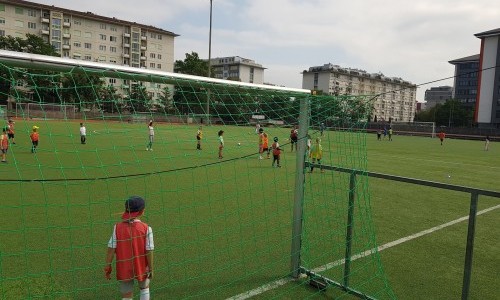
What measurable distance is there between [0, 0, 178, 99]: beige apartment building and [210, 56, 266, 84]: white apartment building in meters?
41.9

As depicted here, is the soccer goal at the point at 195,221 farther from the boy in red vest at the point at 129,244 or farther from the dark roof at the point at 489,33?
the dark roof at the point at 489,33

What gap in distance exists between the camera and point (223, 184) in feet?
39.0

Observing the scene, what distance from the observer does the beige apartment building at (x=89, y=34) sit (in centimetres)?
7256

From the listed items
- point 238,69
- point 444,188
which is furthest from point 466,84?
point 444,188

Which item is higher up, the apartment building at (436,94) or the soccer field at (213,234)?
the apartment building at (436,94)

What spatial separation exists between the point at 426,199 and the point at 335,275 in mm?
6527

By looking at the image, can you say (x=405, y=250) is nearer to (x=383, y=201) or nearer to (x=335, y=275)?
(x=335, y=275)

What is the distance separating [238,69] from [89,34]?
61.0 metres

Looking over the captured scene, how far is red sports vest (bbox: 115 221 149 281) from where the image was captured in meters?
3.48

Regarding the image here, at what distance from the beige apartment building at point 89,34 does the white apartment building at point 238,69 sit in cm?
4195

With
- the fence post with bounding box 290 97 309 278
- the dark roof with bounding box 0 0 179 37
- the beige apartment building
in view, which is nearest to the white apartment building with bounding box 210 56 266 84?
the beige apartment building

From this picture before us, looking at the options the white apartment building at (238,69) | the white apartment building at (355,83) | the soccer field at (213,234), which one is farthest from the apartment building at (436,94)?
the soccer field at (213,234)

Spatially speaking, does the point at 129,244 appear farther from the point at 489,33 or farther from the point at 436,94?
the point at 436,94

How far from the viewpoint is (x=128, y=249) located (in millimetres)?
3479
